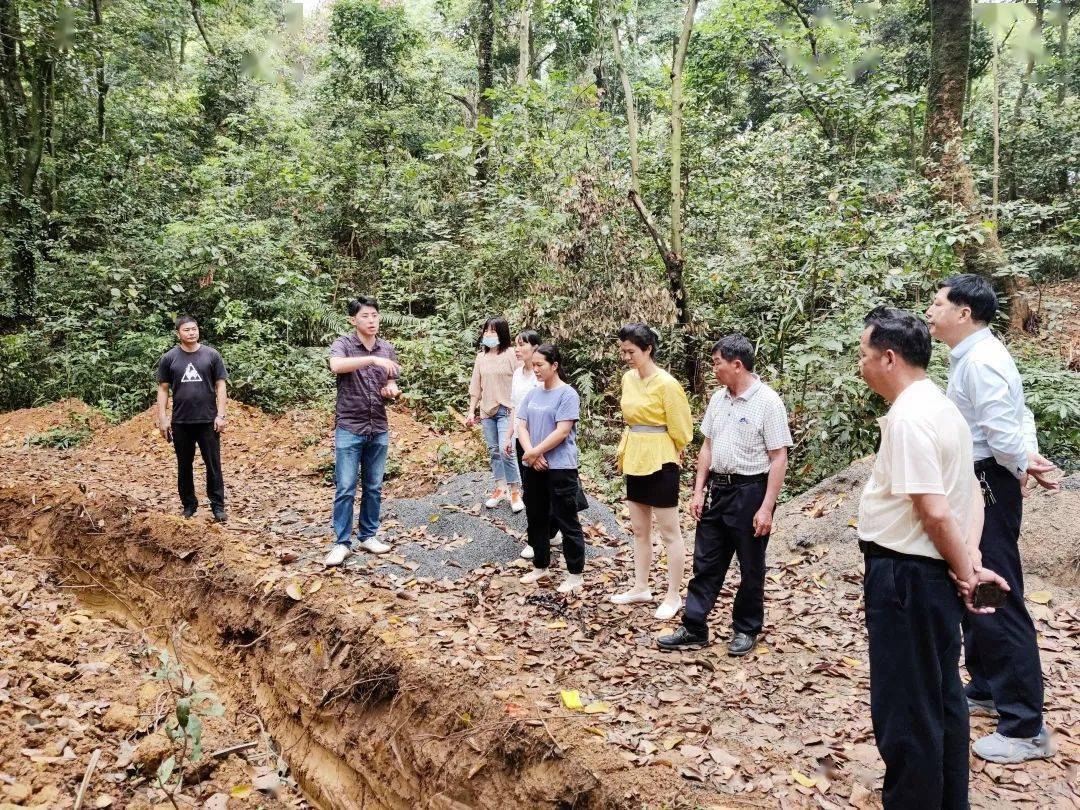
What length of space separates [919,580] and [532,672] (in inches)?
104

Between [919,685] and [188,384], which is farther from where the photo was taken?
[188,384]

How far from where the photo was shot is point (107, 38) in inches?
535

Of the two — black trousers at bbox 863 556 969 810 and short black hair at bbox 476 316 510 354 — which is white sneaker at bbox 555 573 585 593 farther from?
black trousers at bbox 863 556 969 810

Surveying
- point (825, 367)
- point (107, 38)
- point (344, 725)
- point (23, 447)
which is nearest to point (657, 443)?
point (344, 725)

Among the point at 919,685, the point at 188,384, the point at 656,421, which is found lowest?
the point at 919,685

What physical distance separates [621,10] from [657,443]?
27.4 feet

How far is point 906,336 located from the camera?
2.63 meters

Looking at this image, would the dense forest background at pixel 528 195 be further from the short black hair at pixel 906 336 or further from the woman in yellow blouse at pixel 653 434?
the short black hair at pixel 906 336

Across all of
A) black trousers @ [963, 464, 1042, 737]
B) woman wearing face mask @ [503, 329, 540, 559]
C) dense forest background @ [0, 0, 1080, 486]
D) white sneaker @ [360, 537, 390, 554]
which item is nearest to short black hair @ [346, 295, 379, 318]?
woman wearing face mask @ [503, 329, 540, 559]

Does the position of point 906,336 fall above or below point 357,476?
above

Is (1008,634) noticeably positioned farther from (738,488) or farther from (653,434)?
(653,434)

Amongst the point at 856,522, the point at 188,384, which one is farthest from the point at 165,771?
the point at 856,522

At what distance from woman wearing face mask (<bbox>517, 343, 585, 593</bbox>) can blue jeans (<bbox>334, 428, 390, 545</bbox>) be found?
1345mm

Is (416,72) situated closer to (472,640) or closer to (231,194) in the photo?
(231,194)
